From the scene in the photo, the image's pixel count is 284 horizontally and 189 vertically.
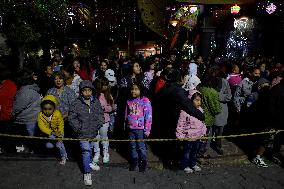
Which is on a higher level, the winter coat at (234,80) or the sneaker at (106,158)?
the winter coat at (234,80)

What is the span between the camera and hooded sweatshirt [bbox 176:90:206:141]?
19.9ft

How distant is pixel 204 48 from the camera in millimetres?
18125

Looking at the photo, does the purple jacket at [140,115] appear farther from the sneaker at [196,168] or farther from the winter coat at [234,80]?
the winter coat at [234,80]

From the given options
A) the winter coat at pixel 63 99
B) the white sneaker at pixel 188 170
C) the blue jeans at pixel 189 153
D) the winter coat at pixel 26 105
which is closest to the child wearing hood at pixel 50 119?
the winter coat at pixel 63 99

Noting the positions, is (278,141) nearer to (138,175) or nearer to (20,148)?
(138,175)

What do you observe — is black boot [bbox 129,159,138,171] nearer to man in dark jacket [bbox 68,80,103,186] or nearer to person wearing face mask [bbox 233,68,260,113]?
man in dark jacket [bbox 68,80,103,186]

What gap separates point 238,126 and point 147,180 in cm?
444

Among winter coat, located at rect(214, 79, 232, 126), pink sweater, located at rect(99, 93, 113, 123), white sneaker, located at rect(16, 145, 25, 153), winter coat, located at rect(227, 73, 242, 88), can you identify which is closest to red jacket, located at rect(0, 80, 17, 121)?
white sneaker, located at rect(16, 145, 25, 153)

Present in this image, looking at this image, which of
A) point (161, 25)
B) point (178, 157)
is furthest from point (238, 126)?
point (161, 25)

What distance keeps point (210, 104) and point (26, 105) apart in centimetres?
400

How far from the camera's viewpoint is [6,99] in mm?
6844

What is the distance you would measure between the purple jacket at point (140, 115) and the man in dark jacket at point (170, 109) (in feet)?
1.84

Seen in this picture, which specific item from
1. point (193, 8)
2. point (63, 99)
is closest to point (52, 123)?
point (63, 99)

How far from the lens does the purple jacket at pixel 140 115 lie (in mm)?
6121
